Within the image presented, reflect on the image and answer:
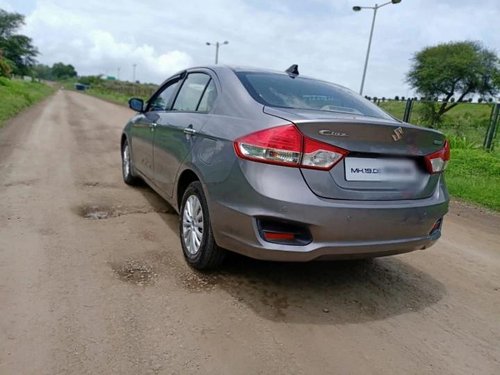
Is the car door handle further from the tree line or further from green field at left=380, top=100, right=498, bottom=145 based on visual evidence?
the tree line

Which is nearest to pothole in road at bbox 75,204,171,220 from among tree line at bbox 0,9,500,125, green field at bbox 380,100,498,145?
green field at bbox 380,100,498,145

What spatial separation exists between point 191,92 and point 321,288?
2.22 meters

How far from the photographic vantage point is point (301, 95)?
11.3 feet

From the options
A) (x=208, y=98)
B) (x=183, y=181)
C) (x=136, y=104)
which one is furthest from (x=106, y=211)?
(x=208, y=98)

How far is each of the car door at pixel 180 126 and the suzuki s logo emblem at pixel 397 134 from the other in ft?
4.88

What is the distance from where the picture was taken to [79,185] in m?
5.72

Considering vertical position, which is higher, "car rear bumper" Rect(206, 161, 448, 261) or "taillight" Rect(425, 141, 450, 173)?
"taillight" Rect(425, 141, 450, 173)

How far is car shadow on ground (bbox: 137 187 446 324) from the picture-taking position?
288cm

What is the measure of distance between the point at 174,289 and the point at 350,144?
1598 millimetres

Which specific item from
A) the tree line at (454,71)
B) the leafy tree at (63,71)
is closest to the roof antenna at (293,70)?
the tree line at (454,71)

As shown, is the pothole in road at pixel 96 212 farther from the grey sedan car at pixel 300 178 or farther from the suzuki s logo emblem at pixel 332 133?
the suzuki s logo emblem at pixel 332 133

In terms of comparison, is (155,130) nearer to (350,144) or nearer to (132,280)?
(132,280)

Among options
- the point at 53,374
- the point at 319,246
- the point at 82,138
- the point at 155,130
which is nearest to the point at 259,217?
the point at 319,246

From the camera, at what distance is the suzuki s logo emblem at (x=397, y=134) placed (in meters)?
2.80
